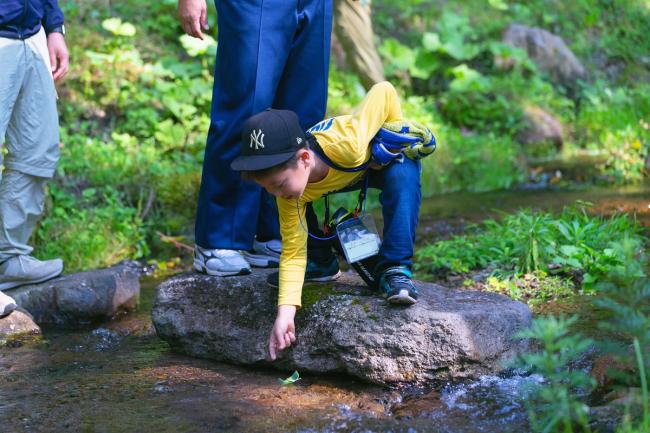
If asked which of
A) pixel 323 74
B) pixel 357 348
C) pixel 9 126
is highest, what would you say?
pixel 323 74

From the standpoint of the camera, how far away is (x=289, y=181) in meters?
2.88

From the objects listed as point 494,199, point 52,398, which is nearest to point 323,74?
point 52,398

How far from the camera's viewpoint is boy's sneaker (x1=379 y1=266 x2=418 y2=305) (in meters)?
3.02

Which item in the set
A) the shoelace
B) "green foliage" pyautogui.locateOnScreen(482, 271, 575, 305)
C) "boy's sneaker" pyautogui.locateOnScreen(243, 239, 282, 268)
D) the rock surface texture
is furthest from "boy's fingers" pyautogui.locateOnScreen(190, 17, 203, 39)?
the rock surface texture

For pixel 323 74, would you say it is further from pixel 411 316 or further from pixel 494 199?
pixel 494 199

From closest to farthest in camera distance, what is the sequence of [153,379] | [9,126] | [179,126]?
[153,379] → [9,126] → [179,126]

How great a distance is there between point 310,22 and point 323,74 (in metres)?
0.24

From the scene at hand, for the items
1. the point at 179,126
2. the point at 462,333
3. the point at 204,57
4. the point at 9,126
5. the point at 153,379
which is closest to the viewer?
the point at 462,333

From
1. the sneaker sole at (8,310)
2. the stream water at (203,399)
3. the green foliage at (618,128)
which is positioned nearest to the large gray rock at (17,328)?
the sneaker sole at (8,310)

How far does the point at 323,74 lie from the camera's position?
3.60 metres

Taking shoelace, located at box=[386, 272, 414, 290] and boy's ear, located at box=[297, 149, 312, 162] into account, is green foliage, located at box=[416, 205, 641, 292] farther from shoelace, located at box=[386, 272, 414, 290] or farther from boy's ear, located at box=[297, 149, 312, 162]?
boy's ear, located at box=[297, 149, 312, 162]

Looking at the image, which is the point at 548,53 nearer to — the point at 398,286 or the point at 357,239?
the point at 357,239

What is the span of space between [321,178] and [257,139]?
15.0 inches

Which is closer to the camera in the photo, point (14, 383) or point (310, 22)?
point (14, 383)
